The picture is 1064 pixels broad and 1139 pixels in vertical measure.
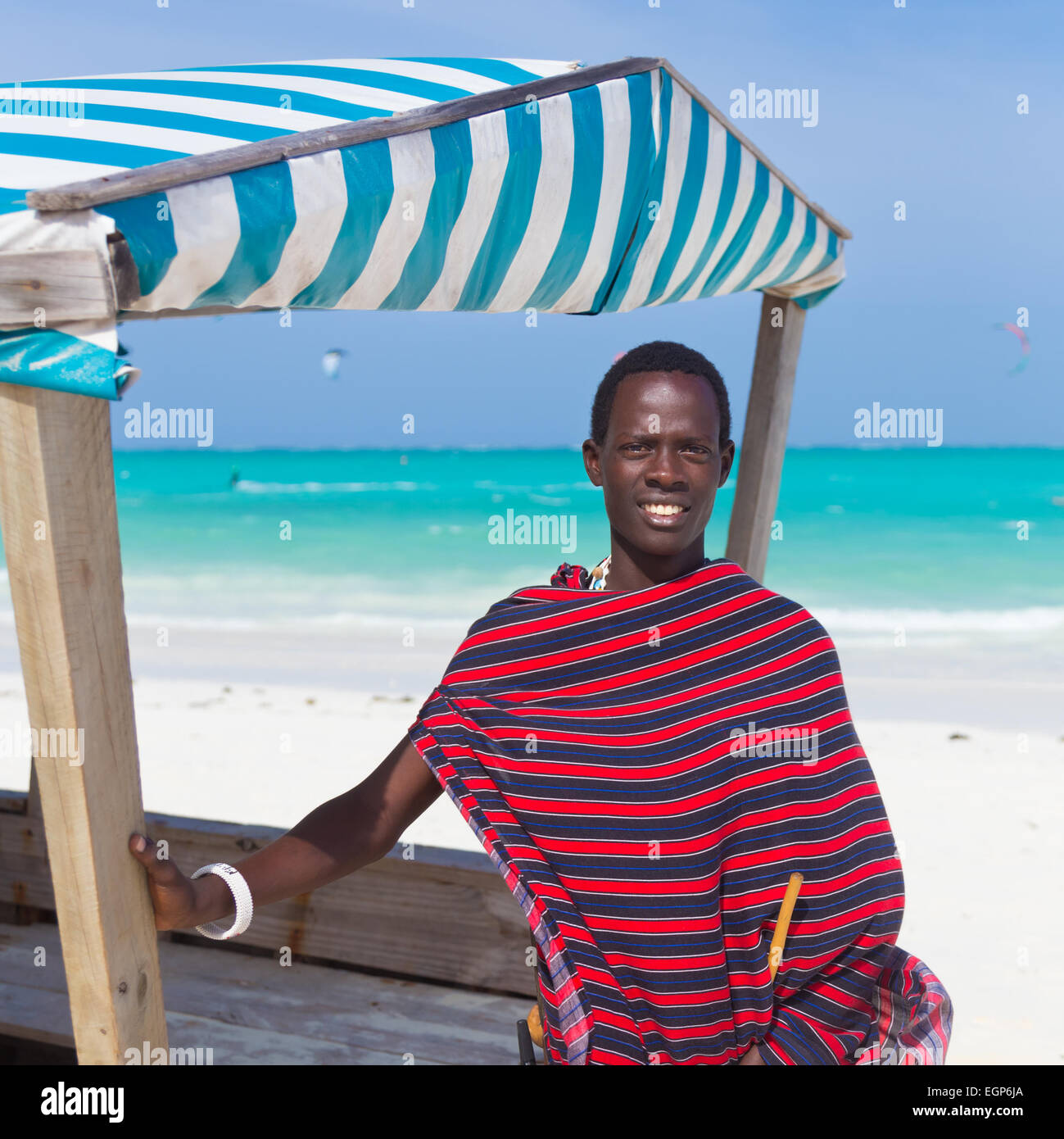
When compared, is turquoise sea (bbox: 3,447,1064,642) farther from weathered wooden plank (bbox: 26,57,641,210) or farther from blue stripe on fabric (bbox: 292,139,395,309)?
blue stripe on fabric (bbox: 292,139,395,309)

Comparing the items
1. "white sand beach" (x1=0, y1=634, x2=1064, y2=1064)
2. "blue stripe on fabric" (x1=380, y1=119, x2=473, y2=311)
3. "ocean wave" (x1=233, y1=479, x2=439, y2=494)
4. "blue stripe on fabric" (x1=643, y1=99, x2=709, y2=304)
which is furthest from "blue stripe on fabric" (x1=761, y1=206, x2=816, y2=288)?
"ocean wave" (x1=233, y1=479, x2=439, y2=494)

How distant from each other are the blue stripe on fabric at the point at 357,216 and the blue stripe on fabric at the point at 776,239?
5.02 ft

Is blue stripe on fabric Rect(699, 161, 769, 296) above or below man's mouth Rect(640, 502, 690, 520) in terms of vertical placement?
above

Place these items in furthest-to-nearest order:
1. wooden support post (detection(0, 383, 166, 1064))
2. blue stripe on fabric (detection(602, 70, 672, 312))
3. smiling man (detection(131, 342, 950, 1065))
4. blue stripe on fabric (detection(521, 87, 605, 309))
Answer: blue stripe on fabric (detection(602, 70, 672, 312)) → blue stripe on fabric (detection(521, 87, 605, 309)) → smiling man (detection(131, 342, 950, 1065)) → wooden support post (detection(0, 383, 166, 1064))

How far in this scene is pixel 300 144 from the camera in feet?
4.95

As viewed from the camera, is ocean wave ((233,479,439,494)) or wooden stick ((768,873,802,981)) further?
ocean wave ((233,479,439,494))

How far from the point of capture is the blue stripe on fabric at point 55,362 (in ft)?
4.16

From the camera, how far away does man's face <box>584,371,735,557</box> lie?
1828mm

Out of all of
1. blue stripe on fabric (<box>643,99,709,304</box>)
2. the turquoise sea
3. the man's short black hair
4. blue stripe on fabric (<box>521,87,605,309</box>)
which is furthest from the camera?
the turquoise sea

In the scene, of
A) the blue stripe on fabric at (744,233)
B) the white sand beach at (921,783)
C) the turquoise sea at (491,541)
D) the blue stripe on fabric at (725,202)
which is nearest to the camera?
the blue stripe on fabric at (725,202)

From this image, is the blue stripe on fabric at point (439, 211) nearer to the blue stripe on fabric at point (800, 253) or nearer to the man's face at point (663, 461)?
the man's face at point (663, 461)

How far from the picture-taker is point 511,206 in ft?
6.34

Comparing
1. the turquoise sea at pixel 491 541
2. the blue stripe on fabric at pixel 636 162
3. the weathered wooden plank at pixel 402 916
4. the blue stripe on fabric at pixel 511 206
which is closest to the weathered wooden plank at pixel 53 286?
the blue stripe on fabric at pixel 511 206

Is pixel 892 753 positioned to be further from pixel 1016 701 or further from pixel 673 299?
pixel 673 299
